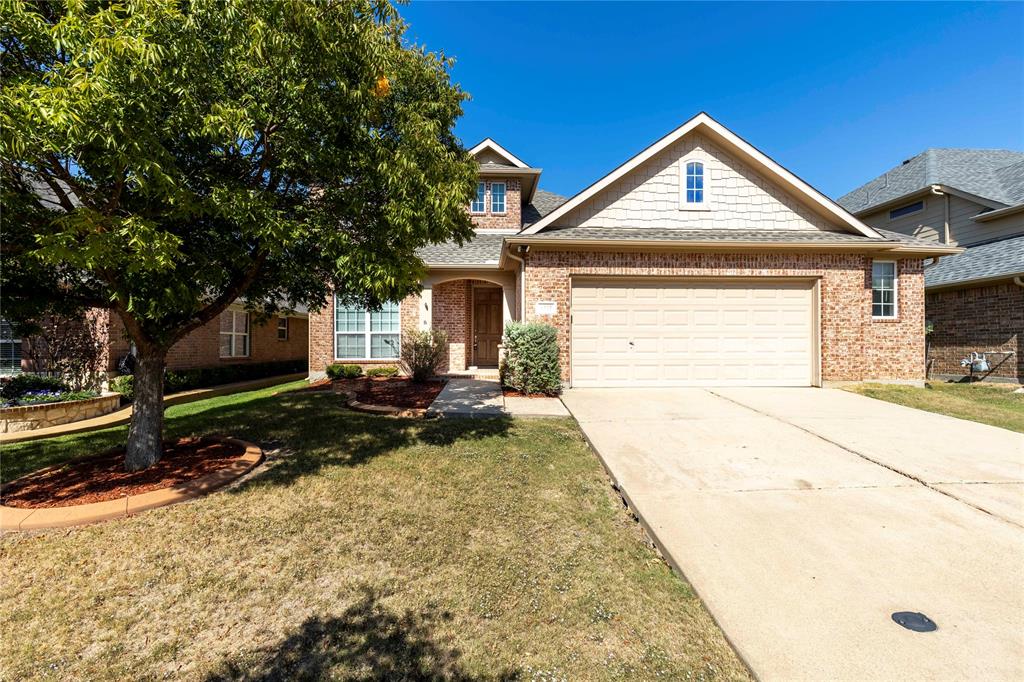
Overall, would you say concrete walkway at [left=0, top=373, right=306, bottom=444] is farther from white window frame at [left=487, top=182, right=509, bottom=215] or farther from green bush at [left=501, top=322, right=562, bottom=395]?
white window frame at [left=487, top=182, right=509, bottom=215]

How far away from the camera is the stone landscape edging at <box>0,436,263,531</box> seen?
3.50m

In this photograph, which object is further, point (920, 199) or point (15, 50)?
point (920, 199)

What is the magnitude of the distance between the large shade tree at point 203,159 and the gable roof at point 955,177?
19.3m

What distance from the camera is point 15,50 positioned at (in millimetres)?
3434

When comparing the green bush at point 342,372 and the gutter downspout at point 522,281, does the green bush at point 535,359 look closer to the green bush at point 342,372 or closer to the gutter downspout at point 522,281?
the gutter downspout at point 522,281

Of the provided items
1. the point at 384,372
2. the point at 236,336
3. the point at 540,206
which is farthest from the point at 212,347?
the point at 540,206

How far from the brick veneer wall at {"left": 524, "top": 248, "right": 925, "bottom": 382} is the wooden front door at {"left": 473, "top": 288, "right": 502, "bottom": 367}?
4116mm

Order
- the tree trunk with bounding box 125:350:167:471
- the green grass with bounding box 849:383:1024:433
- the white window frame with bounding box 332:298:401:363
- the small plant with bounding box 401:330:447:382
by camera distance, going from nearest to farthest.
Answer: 1. the tree trunk with bounding box 125:350:167:471
2. the green grass with bounding box 849:383:1024:433
3. the small plant with bounding box 401:330:447:382
4. the white window frame with bounding box 332:298:401:363

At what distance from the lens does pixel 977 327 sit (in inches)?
493

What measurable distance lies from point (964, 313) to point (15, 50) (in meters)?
20.6

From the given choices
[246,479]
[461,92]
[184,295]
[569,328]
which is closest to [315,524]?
[246,479]

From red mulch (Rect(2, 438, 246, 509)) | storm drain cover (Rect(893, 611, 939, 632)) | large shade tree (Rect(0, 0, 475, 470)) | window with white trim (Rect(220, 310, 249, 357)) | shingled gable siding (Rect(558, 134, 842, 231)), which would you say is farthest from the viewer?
window with white trim (Rect(220, 310, 249, 357))

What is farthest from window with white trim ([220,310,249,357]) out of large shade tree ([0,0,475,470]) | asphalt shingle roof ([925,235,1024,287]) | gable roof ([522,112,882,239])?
asphalt shingle roof ([925,235,1024,287])

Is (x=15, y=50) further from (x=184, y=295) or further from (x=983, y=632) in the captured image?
(x=983, y=632)
